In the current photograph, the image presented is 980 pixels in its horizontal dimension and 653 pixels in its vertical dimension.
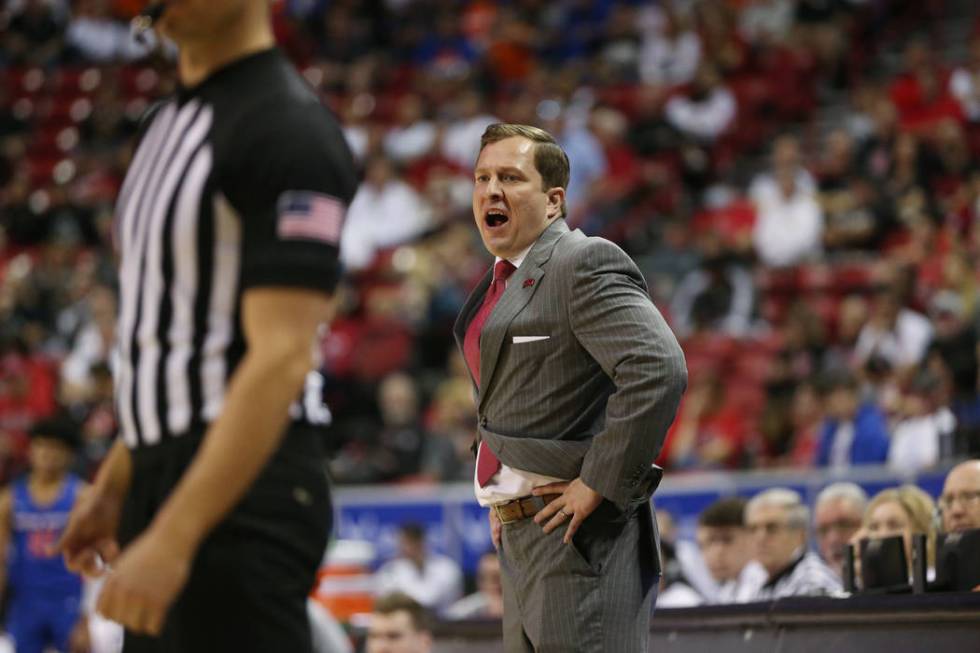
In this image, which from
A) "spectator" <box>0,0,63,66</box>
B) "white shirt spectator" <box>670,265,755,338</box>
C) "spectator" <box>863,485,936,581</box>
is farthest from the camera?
"spectator" <box>0,0,63,66</box>

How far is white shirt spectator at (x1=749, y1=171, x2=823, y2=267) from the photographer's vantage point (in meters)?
14.3

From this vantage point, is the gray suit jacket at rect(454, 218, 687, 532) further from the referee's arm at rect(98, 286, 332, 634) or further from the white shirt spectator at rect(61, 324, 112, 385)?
the white shirt spectator at rect(61, 324, 112, 385)

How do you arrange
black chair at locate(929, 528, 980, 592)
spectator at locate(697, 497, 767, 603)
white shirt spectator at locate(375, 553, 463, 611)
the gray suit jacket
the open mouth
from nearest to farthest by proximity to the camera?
the gray suit jacket → the open mouth → black chair at locate(929, 528, 980, 592) → spectator at locate(697, 497, 767, 603) → white shirt spectator at locate(375, 553, 463, 611)

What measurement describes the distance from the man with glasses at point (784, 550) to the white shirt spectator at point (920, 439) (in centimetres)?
297

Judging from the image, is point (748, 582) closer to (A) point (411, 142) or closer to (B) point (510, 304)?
(B) point (510, 304)

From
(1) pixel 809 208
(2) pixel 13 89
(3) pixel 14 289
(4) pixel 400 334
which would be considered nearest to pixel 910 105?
(1) pixel 809 208

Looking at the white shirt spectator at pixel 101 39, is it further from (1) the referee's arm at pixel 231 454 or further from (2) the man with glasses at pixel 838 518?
(1) the referee's arm at pixel 231 454

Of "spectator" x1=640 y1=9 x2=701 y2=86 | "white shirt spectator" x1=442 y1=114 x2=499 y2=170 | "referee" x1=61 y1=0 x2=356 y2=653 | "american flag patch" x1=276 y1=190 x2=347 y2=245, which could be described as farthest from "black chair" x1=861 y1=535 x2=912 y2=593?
"spectator" x1=640 y1=9 x2=701 y2=86

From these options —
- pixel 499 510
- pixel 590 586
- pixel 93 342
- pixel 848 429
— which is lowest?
pixel 93 342

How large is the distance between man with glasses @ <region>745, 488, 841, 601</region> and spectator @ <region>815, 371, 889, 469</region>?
12.1 feet

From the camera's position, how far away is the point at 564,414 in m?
4.09

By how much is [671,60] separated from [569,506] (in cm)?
1464

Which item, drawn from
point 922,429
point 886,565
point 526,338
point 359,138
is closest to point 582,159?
point 359,138

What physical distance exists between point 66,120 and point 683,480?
13.8 meters
